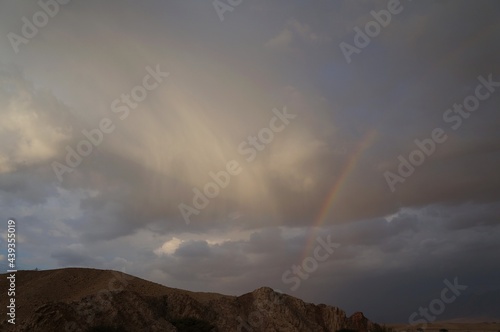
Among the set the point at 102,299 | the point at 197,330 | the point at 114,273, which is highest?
the point at 114,273

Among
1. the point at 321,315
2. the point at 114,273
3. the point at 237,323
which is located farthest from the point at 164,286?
the point at 321,315

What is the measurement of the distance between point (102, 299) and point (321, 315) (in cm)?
4912

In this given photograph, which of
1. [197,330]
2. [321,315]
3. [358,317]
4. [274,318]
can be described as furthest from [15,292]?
[358,317]

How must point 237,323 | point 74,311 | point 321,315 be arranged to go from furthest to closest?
point 321,315 → point 237,323 → point 74,311

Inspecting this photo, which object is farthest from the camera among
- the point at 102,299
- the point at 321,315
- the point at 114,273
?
the point at 321,315

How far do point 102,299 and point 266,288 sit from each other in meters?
38.4

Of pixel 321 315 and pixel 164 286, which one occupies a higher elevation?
pixel 164 286

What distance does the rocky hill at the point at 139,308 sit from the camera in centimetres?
6136

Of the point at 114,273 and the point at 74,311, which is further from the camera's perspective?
the point at 114,273

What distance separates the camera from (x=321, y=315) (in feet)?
325

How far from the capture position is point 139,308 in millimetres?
72188

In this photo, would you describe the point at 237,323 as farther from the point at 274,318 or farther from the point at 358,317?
→ the point at 358,317

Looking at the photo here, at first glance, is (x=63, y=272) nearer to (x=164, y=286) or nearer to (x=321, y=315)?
(x=164, y=286)

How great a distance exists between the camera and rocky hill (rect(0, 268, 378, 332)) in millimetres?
61356
